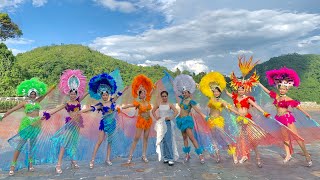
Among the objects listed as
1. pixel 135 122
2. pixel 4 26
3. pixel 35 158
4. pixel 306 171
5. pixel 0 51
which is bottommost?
pixel 306 171

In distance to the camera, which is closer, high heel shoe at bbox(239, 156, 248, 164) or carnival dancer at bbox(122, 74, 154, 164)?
high heel shoe at bbox(239, 156, 248, 164)

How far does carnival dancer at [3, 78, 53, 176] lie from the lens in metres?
6.88

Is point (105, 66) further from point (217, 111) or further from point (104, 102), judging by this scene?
point (217, 111)

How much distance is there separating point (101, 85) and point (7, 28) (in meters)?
43.2

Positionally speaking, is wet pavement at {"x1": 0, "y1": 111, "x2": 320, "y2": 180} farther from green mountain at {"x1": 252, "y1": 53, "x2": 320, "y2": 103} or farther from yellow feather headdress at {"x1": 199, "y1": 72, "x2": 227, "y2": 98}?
green mountain at {"x1": 252, "y1": 53, "x2": 320, "y2": 103}

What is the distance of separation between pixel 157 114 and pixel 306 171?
344cm

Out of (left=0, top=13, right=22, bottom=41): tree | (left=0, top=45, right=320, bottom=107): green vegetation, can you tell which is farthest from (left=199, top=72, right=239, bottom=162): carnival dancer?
(left=0, top=13, right=22, bottom=41): tree

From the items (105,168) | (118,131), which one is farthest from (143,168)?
(118,131)

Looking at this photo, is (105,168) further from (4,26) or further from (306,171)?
(4,26)

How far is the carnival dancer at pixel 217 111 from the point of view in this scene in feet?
24.6

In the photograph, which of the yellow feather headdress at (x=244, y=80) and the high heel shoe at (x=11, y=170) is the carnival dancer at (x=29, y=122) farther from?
the yellow feather headdress at (x=244, y=80)

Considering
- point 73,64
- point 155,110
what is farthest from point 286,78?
point 73,64

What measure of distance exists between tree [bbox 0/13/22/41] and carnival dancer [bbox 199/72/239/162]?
142 feet

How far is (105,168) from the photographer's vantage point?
7.07m
